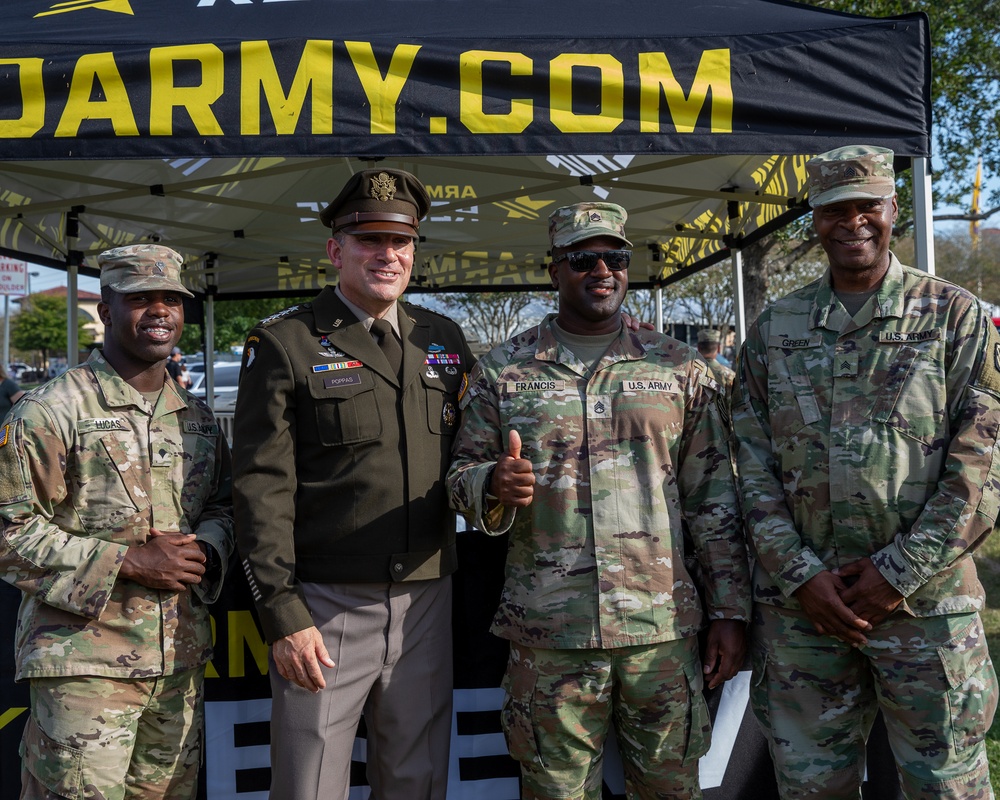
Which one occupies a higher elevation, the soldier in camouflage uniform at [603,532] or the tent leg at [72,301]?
the tent leg at [72,301]

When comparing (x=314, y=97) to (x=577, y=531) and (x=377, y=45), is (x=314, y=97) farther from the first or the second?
(x=577, y=531)

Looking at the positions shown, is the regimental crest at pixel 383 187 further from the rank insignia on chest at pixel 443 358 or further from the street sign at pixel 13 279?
the street sign at pixel 13 279

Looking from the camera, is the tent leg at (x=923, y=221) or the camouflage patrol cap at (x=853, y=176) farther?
the tent leg at (x=923, y=221)

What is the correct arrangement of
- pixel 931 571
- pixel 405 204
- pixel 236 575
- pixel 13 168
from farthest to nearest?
pixel 13 168 → pixel 236 575 → pixel 405 204 → pixel 931 571

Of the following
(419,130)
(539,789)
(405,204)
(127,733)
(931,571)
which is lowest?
(539,789)

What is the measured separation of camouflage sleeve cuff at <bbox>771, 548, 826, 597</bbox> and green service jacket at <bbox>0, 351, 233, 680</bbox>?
1588mm

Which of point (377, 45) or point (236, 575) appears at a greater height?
point (377, 45)

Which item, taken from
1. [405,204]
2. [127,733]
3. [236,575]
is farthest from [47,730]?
[405,204]

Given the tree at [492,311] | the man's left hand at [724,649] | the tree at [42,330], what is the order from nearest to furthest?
1. the man's left hand at [724,649]
2. the tree at [492,311]
3. the tree at [42,330]

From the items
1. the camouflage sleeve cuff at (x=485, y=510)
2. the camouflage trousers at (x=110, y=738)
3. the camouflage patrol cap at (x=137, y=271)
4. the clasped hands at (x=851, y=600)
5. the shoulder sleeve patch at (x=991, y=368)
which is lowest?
the camouflage trousers at (x=110, y=738)

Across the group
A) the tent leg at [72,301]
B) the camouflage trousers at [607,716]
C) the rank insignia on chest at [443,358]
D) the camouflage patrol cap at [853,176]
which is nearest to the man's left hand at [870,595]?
the camouflage trousers at [607,716]

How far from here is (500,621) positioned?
7.95 feet

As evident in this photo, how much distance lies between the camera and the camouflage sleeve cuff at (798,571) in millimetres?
2211

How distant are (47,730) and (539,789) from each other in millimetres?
1342
